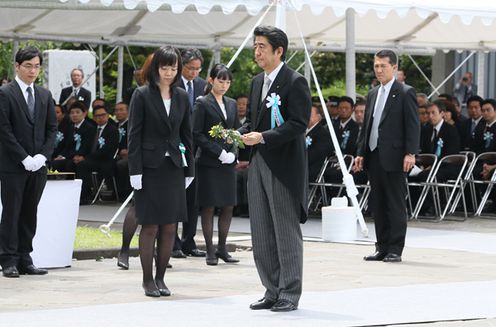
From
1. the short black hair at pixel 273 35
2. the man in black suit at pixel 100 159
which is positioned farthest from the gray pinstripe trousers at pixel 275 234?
the man in black suit at pixel 100 159

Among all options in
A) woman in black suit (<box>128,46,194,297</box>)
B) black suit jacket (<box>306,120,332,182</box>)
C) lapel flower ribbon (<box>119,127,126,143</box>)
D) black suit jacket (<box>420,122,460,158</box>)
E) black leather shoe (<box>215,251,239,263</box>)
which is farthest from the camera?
lapel flower ribbon (<box>119,127,126,143</box>)

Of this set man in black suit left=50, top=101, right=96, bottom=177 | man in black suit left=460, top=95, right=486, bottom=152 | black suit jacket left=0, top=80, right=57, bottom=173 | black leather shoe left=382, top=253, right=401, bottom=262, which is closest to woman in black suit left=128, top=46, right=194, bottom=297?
black suit jacket left=0, top=80, right=57, bottom=173

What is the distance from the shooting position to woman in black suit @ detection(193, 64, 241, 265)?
12664 millimetres

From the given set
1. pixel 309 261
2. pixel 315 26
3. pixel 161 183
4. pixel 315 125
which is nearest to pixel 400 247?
pixel 309 261

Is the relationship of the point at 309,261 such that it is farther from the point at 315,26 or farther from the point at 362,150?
the point at 315,26

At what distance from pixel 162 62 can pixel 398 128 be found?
12.2ft

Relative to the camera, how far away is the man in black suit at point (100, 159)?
806 inches

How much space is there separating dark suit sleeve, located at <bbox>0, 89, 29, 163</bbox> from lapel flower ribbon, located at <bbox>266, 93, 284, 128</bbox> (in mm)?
2842

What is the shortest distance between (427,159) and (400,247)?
5289mm

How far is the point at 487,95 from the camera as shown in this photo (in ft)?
106

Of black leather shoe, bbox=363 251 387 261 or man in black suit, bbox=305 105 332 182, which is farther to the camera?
man in black suit, bbox=305 105 332 182

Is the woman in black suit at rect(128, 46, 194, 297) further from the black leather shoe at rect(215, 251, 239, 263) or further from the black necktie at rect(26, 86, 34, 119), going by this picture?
the black leather shoe at rect(215, 251, 239, 263)

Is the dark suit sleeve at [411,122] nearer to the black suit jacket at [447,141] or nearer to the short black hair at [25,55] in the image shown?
the short black hair at [25,55]

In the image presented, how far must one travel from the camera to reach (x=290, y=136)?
934 centimetres
